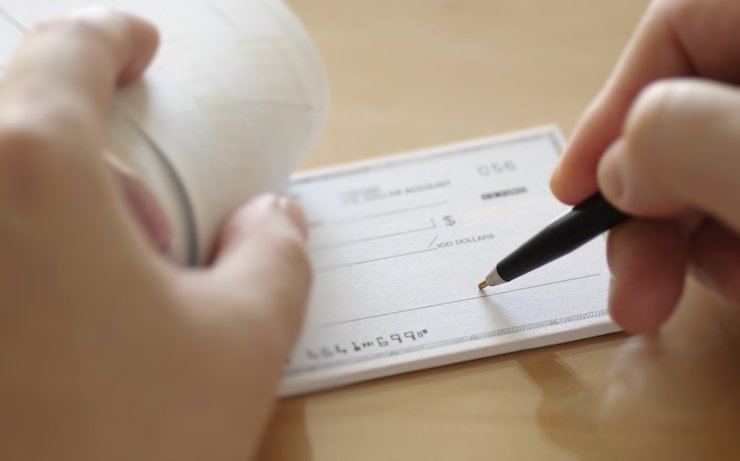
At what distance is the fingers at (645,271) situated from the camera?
1.54ft

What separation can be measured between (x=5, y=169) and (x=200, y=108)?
121 mm

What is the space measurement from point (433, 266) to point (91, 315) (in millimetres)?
250

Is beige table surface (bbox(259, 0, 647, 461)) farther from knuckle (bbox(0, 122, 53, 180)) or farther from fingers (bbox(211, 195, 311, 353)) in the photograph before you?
knuckle (bbox(0, 122, 53, 180))

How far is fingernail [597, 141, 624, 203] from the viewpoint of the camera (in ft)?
1.32

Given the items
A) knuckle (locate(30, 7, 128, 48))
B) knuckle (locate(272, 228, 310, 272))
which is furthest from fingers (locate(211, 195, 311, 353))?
knuckle (locate(30, 7, 128, 48))

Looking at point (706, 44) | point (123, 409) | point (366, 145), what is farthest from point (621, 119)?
point (123, 409)

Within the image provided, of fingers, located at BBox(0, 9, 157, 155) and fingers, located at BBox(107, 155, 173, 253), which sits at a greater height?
fingers, located at BBox(0, 9, 157, 155)

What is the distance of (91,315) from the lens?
331 mm

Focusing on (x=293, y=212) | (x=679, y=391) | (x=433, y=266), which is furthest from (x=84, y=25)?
(x=679, y=391)

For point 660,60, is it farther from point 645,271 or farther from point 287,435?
point 287,435

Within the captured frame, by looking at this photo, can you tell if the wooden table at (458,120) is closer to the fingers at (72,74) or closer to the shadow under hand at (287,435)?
the shadow under hand at (287,435)

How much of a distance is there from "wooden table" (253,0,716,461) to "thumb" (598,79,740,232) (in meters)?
0.15

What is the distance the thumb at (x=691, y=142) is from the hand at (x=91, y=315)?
0.63 ft

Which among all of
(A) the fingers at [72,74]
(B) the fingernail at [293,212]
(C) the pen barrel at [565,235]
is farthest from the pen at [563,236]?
(A) the fingers at [72,74]
